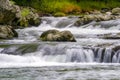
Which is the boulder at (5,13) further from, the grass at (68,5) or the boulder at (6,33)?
the grass at (68,5)

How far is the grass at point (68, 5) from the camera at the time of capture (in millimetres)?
52906

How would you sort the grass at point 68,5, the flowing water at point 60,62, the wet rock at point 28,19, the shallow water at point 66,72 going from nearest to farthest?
the shallow water at point 66,72, the flowing water at point 60,62, the wet rock at point 28,19, the grass at point 68,5

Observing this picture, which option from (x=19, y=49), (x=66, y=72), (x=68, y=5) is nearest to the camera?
(x=66, y=72)

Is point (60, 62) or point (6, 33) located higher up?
point (6, 33)

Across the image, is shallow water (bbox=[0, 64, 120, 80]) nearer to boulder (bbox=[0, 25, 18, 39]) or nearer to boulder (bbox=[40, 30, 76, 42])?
boulder (bbox=[40, 30, 76, 42])

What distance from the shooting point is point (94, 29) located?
38.6 m

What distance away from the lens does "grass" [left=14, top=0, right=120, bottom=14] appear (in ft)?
174

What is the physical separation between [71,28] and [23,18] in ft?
14.6

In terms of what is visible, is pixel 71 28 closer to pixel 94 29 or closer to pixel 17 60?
pixel 94 29

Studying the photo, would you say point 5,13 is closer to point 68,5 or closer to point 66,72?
point 66,72

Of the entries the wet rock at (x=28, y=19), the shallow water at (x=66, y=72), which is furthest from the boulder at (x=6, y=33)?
the shallow water at (x=66, y=72)

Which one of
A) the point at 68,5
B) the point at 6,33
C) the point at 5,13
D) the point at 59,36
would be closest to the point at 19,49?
the point at 59,36

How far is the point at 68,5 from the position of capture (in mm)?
56469

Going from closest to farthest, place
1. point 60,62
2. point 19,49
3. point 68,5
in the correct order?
point 60,62, point 19,49, point 68,5
